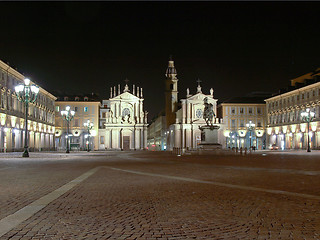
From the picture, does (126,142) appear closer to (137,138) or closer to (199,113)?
(137,138)

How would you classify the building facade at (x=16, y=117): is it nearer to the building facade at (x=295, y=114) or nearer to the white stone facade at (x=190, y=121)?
the white stone facade at (x=190, y=121)

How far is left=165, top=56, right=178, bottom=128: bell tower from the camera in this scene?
113 metres

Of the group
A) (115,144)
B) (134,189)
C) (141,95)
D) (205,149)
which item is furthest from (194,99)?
(134,189)

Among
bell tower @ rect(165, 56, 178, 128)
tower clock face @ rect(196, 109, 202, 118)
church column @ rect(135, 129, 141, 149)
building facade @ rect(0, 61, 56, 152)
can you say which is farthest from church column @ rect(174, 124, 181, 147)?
building facade @ rect(0, 61, 56, 152)

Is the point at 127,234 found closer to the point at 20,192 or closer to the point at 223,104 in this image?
the point at 20,192

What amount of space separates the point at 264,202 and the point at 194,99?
95668mm

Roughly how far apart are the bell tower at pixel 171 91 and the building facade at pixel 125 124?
54.2ft

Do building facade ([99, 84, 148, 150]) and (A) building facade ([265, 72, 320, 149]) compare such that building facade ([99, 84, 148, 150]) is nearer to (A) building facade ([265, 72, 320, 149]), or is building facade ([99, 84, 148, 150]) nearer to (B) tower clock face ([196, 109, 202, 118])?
(B) tower clock face ([196, 109, 202, 118])

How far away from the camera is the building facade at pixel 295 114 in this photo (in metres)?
72.4

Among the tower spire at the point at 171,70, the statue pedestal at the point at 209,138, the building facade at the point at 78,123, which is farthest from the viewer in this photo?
the tower spire at the point at 171,70

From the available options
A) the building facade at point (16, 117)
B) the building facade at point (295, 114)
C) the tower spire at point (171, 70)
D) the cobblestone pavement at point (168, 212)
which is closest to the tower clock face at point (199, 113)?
the tower spire at point (171, 70)

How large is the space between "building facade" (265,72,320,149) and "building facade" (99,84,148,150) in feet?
106

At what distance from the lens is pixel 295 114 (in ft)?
267

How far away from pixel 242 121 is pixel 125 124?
32.9m
